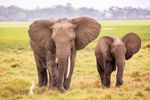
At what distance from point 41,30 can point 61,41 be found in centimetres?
72

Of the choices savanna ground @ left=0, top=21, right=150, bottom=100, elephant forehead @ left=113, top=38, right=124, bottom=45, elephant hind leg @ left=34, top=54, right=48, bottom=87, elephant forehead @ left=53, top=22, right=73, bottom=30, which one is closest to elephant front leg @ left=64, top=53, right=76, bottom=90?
savanna ground @ left=0, top=21, right=150, bottom=100

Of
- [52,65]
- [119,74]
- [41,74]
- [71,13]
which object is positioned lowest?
[71,13]

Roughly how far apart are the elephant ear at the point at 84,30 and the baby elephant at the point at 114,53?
65cm

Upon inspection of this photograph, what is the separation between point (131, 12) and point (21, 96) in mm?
15407

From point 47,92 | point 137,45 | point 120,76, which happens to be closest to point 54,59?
point 47,92

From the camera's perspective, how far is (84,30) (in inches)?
239

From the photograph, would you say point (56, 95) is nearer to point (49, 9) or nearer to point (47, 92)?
point (47, 92)

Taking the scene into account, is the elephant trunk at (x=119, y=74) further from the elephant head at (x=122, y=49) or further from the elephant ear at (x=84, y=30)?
the elephant ear at (x=84, y=30)

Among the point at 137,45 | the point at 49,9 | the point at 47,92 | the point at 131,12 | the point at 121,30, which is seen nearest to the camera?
the point at 47,92

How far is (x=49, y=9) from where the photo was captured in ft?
102

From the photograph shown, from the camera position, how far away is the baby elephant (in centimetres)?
650

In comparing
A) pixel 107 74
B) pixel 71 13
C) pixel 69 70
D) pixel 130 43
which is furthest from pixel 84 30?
pixel 71 13

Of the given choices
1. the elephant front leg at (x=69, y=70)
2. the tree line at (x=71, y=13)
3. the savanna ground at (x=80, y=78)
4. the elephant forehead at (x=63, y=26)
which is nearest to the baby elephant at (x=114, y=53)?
the savanna ground at (x=80, y=78)

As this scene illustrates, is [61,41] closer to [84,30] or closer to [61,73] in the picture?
[61,73]
